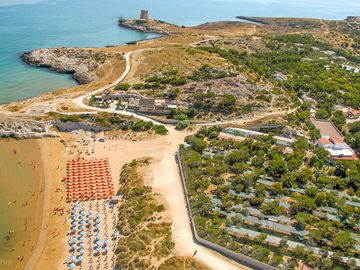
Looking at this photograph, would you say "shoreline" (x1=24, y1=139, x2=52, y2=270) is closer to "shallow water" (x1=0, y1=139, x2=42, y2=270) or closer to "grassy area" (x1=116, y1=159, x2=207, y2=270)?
"shallow water" (x1=0, y1=139, x2=42, y2=270)

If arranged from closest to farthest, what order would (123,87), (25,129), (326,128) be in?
(25,129), (326,128), (123,87)

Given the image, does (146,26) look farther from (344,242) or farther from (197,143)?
(344,242)

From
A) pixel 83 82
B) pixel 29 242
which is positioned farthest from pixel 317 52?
pixel 29 242

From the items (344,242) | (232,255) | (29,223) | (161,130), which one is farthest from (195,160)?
(29,223)

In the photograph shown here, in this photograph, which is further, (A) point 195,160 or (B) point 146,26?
(B) point 146,26

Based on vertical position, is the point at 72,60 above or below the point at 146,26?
below

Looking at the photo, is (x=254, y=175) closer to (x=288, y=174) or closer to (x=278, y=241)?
(x=288, y=174)
